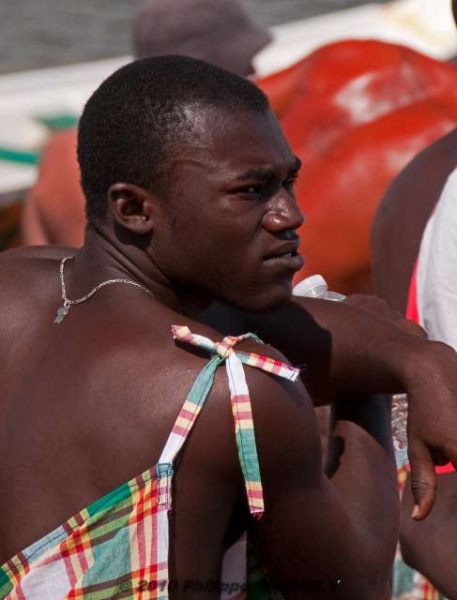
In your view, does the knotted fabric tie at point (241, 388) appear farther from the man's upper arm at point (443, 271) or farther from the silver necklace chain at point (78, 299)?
the man's upper arm at point (443, 271)

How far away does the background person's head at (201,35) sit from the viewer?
4.95 meters

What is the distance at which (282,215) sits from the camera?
74.8 inches

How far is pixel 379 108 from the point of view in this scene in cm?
427

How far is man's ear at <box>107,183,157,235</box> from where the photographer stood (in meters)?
1.90

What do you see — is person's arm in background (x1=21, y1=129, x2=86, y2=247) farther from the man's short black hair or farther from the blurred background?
the blurred background

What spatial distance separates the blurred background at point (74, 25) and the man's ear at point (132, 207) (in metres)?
8.63

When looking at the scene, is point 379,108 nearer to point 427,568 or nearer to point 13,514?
point 427,568

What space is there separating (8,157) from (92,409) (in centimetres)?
447

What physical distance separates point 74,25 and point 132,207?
31.7 ft

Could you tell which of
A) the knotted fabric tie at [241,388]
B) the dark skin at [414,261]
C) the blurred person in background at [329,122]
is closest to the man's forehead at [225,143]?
the knotted fabric tie at [241,388]

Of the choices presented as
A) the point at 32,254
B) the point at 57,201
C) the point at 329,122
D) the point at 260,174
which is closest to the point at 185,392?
the point at 260,174

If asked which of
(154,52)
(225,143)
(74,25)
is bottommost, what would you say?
(225,143)

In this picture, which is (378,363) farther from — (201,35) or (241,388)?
(201,35)

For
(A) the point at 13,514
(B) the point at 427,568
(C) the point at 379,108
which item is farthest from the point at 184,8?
(A) the point at 13,514
